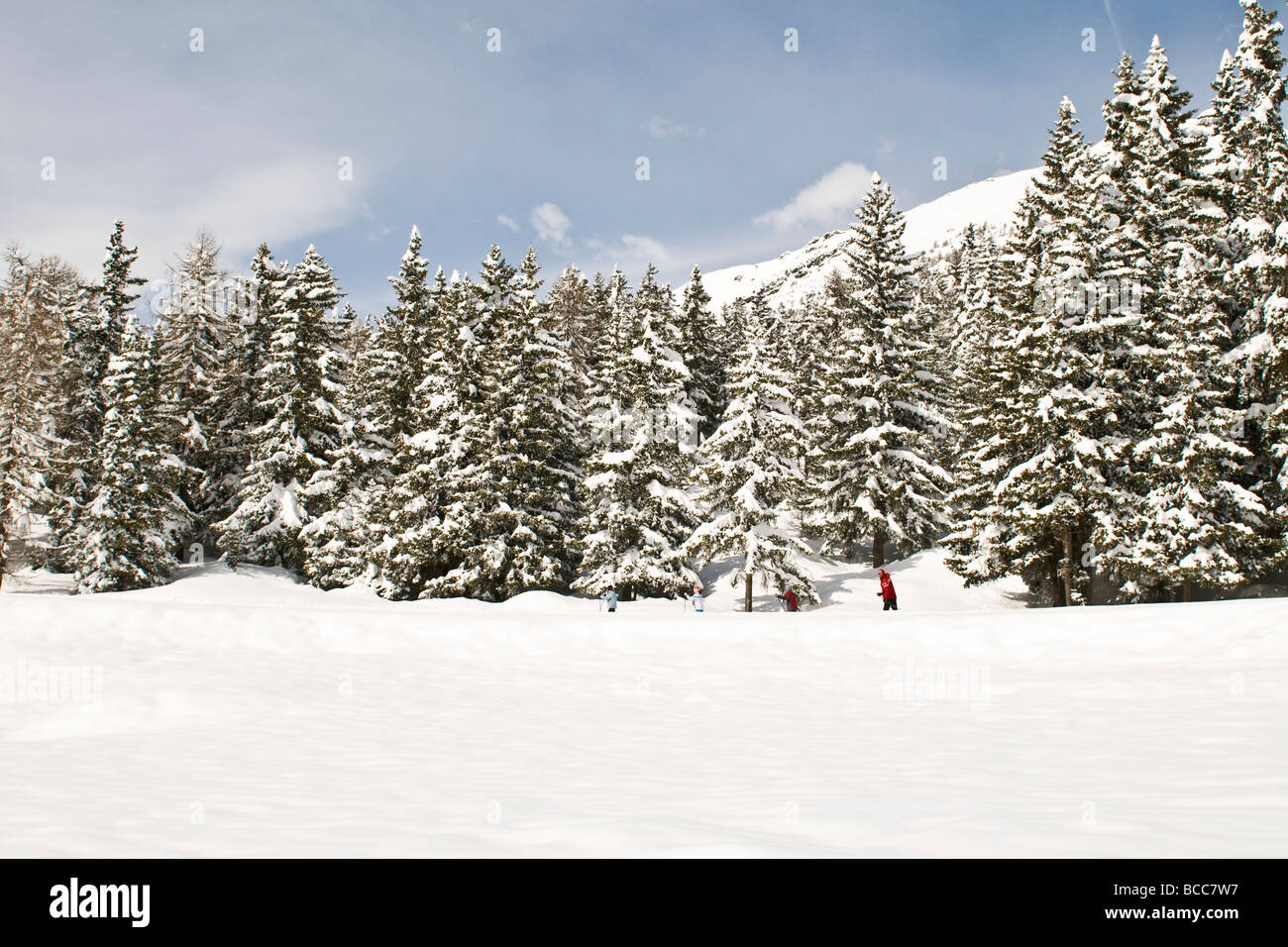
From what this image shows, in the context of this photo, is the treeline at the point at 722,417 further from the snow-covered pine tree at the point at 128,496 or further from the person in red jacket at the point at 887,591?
the person in red jacket at the point at 887,591

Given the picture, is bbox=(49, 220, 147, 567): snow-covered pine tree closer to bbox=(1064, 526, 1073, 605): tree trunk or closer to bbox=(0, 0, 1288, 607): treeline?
bbox=(0, 0, 1288, 607): treeline

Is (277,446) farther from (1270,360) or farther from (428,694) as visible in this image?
(1270,360)

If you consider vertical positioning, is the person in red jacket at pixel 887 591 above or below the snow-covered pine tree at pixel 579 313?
below

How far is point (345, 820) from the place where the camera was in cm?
545

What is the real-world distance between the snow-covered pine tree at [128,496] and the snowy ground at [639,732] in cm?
1721

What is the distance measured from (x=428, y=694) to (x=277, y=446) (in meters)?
31.4

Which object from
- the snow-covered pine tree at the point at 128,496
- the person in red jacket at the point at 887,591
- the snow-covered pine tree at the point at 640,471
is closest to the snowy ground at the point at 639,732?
the person in red jacket at the point at 887,591

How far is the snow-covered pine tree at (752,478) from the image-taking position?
32188mm

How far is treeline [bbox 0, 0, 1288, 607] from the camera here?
26734 millimetres

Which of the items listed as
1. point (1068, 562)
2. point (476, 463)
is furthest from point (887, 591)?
point (476, 463)

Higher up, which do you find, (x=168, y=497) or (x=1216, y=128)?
(x=1216, y=128)

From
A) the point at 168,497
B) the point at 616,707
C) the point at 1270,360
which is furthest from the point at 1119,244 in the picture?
the point at 168,497

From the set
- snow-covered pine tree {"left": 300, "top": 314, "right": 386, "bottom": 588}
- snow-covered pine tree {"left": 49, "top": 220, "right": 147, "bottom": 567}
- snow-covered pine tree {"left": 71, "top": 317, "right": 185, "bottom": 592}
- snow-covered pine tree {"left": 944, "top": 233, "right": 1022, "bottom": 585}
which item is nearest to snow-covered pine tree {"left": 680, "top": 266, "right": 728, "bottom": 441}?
snow-covered pine tree {"left": 944, "top": 233, "right": 1022, "bottom": 585}

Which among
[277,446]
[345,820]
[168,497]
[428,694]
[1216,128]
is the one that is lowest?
[428,694]
